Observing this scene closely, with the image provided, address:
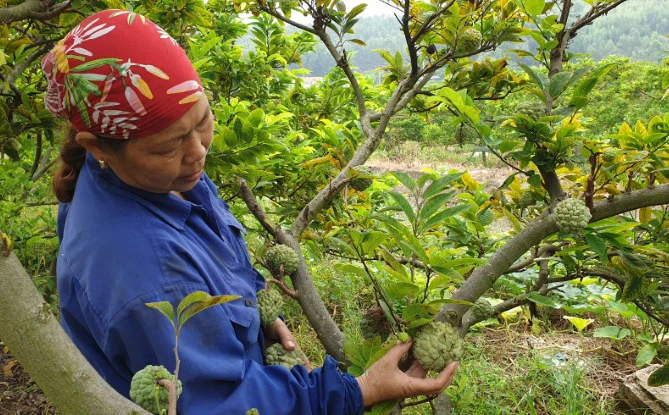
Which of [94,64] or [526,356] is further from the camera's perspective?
[526,356]

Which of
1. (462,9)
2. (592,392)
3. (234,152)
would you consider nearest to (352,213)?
(234,152)

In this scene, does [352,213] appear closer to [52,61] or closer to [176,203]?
[176,203]

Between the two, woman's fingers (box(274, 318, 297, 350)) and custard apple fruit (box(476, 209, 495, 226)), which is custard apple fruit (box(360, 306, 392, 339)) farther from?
custard apple fruit (box(476, 209, 495, 226))

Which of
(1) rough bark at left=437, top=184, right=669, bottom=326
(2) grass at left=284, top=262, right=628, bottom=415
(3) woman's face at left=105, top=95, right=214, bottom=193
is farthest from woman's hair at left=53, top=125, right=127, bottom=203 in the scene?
(2) grass at left=284, top=262, right=628, bottom=415

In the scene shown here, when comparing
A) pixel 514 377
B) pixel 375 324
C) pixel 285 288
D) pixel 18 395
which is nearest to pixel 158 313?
pixel 285 288

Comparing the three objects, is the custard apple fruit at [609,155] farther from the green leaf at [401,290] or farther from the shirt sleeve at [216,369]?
the shirt sleeve at [216,369]

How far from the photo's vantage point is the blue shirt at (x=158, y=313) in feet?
3.14

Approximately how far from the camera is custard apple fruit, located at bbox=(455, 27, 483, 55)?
5.45 ft

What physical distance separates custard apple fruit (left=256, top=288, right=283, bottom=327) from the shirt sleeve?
0.60ft

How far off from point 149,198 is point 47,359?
61 cm

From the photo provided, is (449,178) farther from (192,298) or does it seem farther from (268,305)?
(192,298)

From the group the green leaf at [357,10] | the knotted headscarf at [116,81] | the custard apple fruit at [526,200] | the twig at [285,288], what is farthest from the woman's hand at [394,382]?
the green leaf at [357,10]

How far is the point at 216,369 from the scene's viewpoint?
99 centimetres

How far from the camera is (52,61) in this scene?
1.06 meters
